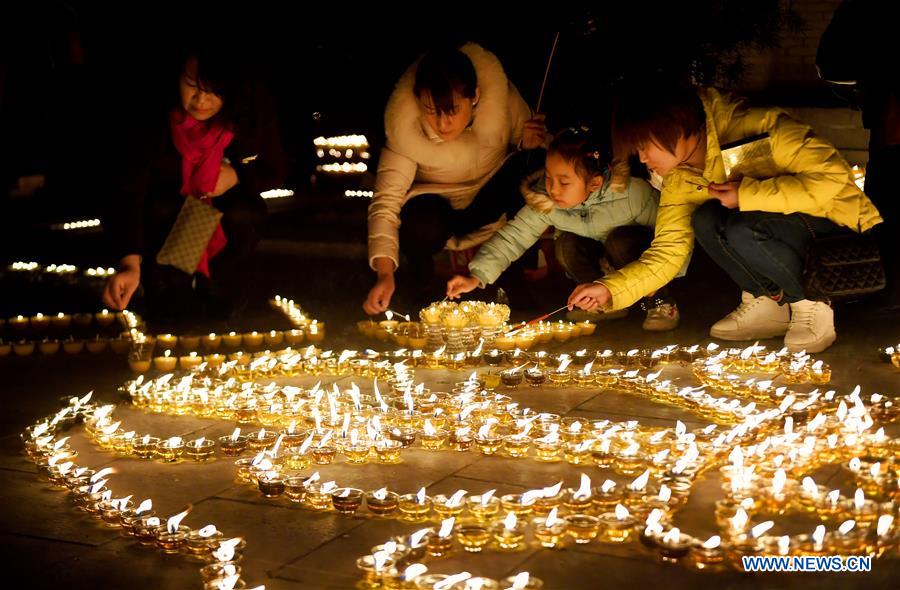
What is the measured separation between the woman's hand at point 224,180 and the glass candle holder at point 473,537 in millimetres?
3469

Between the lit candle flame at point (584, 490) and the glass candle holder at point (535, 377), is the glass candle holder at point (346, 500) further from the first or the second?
the glass candle holder at point (535, 377)

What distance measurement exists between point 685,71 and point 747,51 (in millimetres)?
2938

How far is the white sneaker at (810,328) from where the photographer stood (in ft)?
16.0

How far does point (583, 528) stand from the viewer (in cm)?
295

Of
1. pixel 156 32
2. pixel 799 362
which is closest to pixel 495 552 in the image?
pixel 799 362

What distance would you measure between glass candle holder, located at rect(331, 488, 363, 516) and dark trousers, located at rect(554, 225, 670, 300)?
8.50 ft

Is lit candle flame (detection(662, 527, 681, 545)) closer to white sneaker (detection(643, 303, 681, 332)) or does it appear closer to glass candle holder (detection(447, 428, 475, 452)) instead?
glass candle holder (detection(447, 428, 475, 452))

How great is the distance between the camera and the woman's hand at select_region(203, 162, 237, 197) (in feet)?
19.6

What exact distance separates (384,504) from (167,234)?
10.6 feet

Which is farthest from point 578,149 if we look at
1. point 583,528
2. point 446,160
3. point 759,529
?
point 759,529

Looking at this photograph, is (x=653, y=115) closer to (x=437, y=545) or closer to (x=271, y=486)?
(x=271, y=486)

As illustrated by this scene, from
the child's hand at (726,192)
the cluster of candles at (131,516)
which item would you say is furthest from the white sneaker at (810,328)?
the cluster of candles at (131,516)

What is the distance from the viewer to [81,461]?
3.84m

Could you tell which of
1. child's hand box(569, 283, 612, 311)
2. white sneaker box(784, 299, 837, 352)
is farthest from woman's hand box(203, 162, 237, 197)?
white sneaker box(784, 299, 837, 352)
